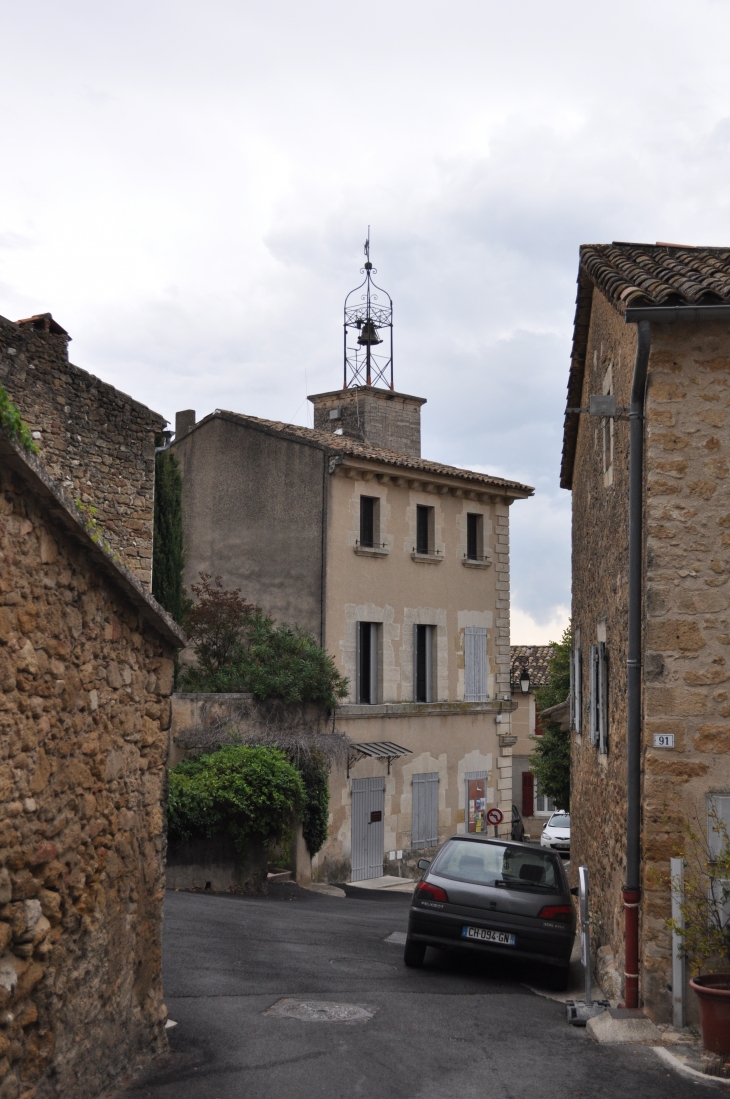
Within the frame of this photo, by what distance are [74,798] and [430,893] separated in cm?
556

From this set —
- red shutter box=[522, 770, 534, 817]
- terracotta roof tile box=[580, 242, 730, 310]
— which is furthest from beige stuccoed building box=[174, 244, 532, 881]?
terracotta roof tile box=[580, 242, 730, 310]

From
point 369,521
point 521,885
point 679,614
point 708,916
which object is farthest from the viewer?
point 369,521

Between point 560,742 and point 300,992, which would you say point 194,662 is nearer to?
point 560,742

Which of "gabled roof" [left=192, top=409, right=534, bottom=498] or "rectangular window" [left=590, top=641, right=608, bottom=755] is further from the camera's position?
"gabled roof" [left=192, top=409, right=534, bottom=498]

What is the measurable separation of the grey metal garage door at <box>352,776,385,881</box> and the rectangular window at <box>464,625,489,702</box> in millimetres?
3801

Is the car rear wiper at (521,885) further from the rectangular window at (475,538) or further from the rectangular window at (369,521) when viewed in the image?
the rectangular window at (475,538)

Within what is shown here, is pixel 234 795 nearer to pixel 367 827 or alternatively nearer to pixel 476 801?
pixel 367 827

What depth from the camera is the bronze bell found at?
3122 cm

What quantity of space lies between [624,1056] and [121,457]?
31.3 ft

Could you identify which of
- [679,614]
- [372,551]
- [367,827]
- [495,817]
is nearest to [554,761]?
[495,817]

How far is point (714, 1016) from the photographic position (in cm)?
711

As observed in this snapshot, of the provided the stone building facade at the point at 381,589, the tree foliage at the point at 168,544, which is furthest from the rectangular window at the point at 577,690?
the tree foliage at the point at 168,544

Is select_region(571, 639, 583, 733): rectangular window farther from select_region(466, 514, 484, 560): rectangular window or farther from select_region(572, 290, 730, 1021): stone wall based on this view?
select_region(466, 514, 484, 560): rectangular window

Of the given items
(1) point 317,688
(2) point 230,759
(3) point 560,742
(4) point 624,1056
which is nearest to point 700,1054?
(4) point 624,1056
